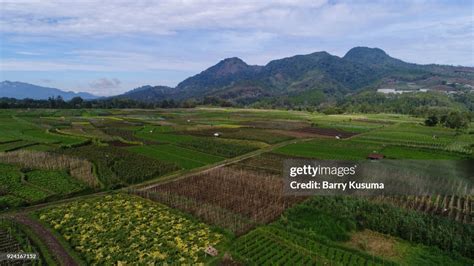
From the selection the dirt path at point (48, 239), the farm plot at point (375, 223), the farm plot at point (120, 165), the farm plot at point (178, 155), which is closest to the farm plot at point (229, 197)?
the farm plot at point (375, 223)

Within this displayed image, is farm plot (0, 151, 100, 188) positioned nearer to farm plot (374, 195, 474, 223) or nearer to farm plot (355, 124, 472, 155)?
farm plot (374, 195, 474, 223)

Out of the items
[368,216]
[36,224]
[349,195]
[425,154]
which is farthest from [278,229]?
[425,154]

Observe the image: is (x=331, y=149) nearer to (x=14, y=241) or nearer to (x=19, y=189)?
(x=19, y=189)

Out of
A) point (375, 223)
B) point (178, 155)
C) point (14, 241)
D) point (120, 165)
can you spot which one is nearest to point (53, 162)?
point (120, 165)

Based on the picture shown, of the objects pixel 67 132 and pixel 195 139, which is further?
pixel 67 132

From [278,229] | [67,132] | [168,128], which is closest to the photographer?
[278,229]

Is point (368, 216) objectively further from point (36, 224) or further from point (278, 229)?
point (36, 224)
